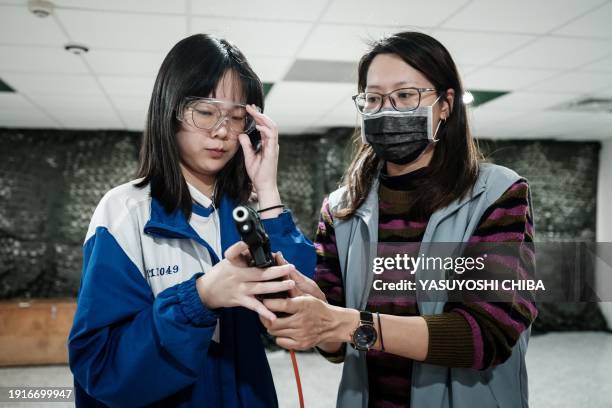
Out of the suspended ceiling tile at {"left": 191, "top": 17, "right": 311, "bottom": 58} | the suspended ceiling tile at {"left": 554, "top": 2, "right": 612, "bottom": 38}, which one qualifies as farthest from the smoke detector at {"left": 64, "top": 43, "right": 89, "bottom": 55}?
the suspended ceiling tile at {"left": 554, "top": 2, "right": 612, "bottom": 38}

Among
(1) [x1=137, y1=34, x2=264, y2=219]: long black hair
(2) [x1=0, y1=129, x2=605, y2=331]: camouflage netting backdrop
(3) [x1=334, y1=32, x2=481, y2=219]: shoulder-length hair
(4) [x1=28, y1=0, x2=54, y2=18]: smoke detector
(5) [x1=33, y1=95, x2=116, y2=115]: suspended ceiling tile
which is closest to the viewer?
(1) [x1=137, y1=34, x2=264, y2=219]: long black hair

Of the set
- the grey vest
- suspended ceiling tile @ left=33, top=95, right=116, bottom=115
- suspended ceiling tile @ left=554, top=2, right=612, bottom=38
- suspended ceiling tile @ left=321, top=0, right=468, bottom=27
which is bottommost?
the grey vest

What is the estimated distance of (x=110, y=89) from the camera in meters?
4.54

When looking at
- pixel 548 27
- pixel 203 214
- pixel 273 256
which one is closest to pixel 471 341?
pixel 273 256

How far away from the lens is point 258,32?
322 cm

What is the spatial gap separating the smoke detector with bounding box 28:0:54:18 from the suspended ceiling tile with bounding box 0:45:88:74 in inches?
23.9

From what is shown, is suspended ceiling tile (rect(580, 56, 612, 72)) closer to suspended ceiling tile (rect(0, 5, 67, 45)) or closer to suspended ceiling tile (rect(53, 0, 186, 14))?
suspended ceiling tile (rect(53, 0, 186, 14))

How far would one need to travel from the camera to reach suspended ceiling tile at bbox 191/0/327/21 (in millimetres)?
2793

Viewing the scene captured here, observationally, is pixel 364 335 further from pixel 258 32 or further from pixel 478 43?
pixel 478 43

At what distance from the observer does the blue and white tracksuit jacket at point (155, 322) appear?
0.88m

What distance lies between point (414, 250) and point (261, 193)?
19.4 inches

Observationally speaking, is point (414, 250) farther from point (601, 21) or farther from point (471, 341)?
point (601, 21)

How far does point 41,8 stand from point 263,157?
95.8 inches

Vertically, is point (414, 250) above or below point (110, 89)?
below
